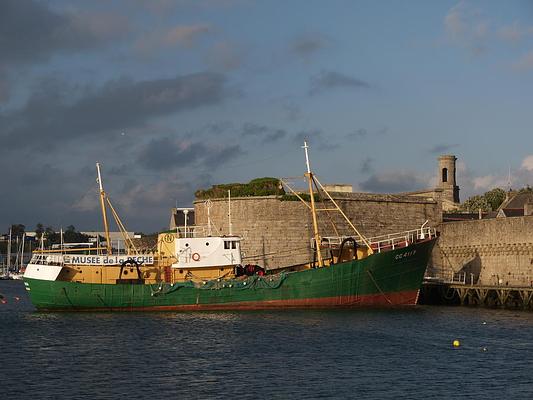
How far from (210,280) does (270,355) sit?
15.4 metres

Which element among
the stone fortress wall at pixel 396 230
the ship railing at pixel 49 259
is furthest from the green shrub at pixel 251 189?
the ship railing at pixel 49 259

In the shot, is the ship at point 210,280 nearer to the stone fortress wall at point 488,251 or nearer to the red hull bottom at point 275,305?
the red hull bottom at point 275,305

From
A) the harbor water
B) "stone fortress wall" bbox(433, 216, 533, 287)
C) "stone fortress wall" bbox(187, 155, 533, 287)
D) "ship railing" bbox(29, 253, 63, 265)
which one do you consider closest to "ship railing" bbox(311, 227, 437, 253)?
"stone fortress wall" bbox(187, 155, 533, 287)

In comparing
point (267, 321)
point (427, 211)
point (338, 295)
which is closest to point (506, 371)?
point (267, 321)

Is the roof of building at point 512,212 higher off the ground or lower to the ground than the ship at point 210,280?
higher

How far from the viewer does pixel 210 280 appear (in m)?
46.8

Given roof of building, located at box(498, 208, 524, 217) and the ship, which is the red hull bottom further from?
roof of building, located at box(498, 208, 524, 217)

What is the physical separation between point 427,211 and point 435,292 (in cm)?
1098

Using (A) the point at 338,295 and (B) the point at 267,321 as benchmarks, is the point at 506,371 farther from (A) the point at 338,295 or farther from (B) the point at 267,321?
(A) the point at 338,295

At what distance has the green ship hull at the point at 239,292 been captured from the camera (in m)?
46.3

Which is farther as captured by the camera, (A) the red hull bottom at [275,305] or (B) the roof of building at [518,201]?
(B) the roof of building at [518,201]

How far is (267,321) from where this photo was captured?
1646 inches

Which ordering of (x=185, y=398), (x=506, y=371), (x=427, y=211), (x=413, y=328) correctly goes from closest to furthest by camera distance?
(x=185, y=398) → (x=506, y=371) → (x=413, y=328) → (x=427, y=211)

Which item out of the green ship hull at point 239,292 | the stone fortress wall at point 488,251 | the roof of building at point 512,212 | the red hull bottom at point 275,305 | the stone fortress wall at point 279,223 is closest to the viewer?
the green ship hull at point 239,292
